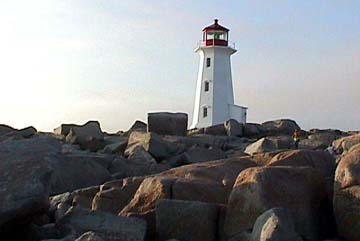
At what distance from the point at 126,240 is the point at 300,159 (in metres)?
2.71

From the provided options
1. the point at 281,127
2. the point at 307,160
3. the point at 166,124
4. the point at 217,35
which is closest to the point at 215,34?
the point at 217,35

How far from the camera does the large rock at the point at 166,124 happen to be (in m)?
20.5

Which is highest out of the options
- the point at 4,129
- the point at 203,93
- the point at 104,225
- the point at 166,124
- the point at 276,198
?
the point at 203,93

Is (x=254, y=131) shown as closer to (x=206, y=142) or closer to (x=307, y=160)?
(x=206, y=142)

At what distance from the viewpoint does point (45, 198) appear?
6.77 metres

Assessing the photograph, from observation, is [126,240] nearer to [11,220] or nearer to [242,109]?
[11,220]

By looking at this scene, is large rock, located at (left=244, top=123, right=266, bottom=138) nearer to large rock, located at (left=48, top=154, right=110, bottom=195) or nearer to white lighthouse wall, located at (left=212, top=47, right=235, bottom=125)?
white lighthouse wall, located at (left=212, top=47, right=235, bottom=125)

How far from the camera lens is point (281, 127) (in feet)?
93.9

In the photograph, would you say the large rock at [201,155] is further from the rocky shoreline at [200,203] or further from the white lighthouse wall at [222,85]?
the white lighthouse wall at [222,85]

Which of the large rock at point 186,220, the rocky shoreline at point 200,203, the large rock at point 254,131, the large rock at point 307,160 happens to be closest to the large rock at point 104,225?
the rocky shoreline at point 200,203

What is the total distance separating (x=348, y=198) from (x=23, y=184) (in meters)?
3.21

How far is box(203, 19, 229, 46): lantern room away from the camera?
134 feet

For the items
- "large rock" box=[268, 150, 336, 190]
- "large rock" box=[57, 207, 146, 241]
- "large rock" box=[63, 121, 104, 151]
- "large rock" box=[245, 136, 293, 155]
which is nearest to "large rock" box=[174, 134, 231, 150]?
"large rock" box=[245, 136, 293, 155]

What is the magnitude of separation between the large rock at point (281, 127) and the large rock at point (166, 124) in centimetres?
752
